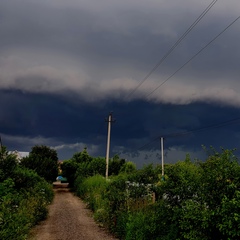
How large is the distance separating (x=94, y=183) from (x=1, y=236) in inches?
1046

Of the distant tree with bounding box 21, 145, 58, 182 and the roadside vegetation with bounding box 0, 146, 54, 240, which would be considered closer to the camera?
the roadside vegetation with bounding box 0, 146, 54, 240

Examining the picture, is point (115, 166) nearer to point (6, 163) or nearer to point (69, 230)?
point (6, 163)

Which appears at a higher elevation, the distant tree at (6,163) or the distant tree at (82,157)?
the distant tree at (82,157)

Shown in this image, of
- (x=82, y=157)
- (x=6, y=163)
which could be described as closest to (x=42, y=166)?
(x=82, y=157)

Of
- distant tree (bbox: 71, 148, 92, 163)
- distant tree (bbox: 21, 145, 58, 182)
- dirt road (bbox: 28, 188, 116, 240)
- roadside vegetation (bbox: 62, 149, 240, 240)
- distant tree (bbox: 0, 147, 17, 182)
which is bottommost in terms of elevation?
dirt road (bbox: 28, 188, 116, 240)

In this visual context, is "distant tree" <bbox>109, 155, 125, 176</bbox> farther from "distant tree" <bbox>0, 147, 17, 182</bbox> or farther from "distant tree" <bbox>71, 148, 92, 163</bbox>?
"distant tree" <bbox>0, 147, 17, 182</bbox>

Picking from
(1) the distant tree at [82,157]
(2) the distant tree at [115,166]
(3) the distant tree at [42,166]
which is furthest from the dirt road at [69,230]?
(1) the distant tree at [82,157]

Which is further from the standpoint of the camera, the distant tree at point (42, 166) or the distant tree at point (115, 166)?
the distant tree at point (115, 166)

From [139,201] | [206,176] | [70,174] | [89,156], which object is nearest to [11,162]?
[139,201]

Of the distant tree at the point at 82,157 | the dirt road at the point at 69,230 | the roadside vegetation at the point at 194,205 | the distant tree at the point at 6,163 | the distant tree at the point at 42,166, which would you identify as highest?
the distant tree at the point at 82,157

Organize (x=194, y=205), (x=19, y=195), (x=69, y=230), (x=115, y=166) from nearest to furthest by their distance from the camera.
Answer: (x=194, y=205), (x=69, y=230), (x=19, y=195), (x=115, y=166)

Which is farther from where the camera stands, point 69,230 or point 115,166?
point 115,166

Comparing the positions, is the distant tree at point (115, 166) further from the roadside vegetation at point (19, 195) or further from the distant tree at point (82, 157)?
the roadside vegetation at point (19, 195)

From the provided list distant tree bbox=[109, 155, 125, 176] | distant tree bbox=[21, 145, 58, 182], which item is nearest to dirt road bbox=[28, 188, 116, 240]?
distant tree bbox=[21, 145, 58, 182]
